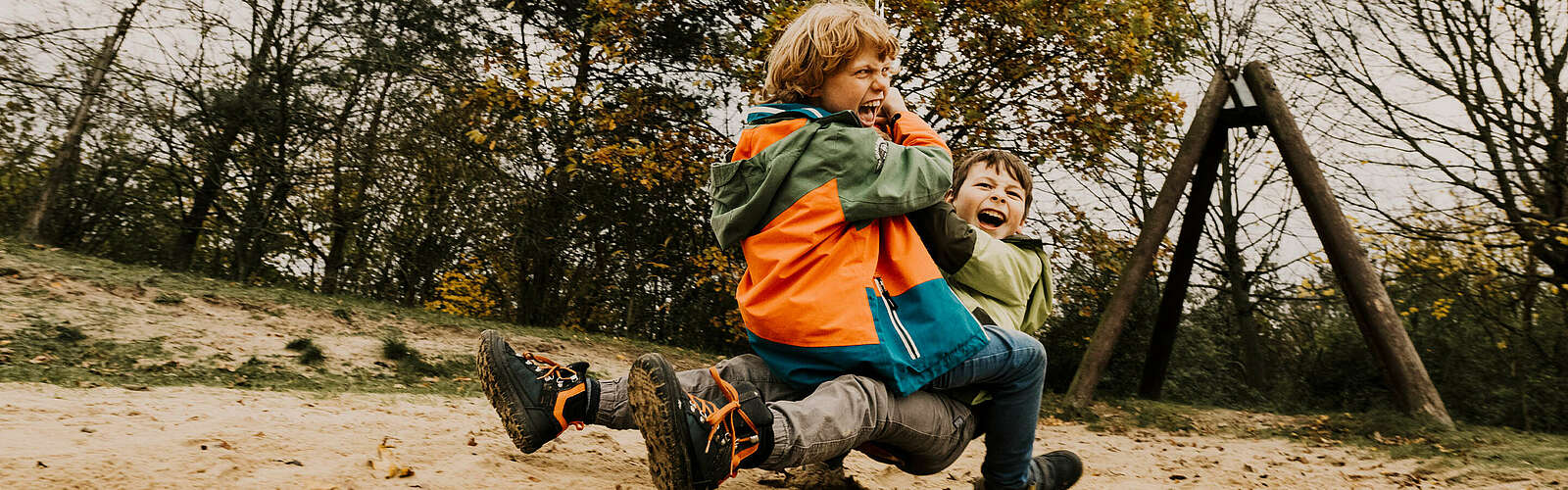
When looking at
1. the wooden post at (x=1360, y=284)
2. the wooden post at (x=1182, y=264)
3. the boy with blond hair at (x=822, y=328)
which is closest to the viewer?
the boy with blond hair at (x=822, y=328)

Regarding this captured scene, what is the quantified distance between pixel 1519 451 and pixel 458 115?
8862mm

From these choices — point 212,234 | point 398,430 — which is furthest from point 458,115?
point 398,430

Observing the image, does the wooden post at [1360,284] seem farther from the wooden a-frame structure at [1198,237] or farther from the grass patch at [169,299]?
the grass patch at [169,299]

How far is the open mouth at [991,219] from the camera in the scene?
2.75 meters

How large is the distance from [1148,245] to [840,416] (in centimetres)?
568

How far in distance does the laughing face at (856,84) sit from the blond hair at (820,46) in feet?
0.04

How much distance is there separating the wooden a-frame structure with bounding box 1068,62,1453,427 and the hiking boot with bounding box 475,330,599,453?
5.54 m

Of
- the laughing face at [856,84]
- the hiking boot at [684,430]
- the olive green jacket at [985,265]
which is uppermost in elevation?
the laughing face at [856,84]

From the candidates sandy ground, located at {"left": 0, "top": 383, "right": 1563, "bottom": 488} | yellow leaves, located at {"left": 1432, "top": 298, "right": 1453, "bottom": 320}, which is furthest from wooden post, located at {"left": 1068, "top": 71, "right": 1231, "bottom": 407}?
yellow leaves, located at {"left": 1432, "top": 298, "right": 1453, "bottom": 320}

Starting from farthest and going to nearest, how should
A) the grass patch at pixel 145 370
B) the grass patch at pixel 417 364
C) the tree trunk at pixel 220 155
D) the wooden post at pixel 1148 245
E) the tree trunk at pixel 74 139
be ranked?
the tree trunk at pixel 220 155, the tree trunk at pixel 74 139, the wooden post at pixel 1148 245, the grass patch at pixel 417 364, the grass patch at pixel 145 370

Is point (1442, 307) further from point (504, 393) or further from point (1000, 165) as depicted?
point (504, 393)

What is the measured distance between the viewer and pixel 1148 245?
707 cm

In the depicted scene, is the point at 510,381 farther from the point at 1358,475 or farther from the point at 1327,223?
the point at 1327,223

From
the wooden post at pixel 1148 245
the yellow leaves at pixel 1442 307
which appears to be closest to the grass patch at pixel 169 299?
the wooden post at pixel 1148 245
